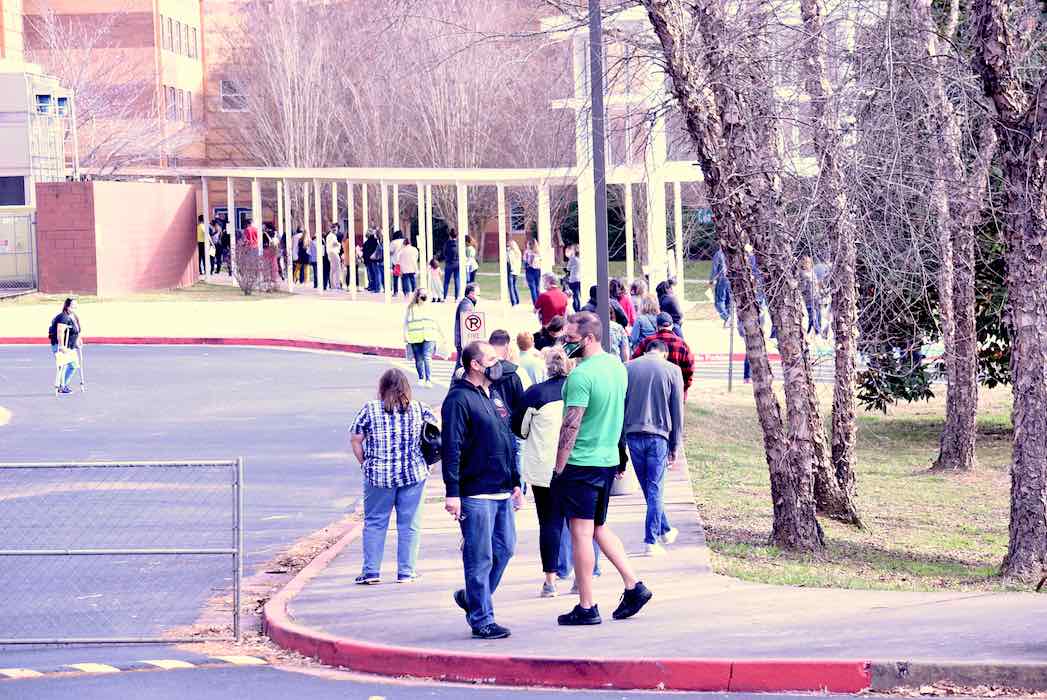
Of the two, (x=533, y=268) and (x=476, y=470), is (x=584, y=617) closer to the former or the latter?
(x=476, y=470)

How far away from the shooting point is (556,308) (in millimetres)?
20766

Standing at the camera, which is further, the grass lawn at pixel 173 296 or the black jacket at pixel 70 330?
the grass lawn at pixel 173 296

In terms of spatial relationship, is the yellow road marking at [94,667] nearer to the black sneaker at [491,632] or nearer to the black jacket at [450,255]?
the black sneaker at [491,632]

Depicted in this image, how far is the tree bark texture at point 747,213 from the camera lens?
39.4 ft

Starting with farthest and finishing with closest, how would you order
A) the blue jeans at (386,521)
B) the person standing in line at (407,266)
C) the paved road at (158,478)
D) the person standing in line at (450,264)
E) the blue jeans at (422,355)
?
the person standing in line at (450,264), the person standing in line at (407,266), the blue jeans at (422,355), the paved road at (158,478), the blue jeans at (386,521)

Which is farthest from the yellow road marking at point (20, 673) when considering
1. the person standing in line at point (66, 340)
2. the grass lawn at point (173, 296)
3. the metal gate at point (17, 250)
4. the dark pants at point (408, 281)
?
the metal gate at point (17, 250)

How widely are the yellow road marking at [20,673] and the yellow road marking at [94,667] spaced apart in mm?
228

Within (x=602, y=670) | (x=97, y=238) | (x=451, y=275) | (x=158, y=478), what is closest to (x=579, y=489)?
(x=602, y=670)

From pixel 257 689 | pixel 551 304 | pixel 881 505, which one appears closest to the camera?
pixel 257 689

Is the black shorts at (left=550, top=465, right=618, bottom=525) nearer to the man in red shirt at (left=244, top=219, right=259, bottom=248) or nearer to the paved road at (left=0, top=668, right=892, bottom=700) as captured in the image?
the paved road at (left=0, top=668, right=892, bottom=700)

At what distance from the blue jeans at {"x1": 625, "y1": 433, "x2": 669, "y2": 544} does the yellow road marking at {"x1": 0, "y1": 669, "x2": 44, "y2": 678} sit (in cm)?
473

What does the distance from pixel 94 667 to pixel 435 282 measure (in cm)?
3174

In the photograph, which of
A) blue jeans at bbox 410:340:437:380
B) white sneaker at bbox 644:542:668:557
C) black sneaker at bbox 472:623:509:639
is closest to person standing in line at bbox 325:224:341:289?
blue jeans at bbox 410:340:437:380

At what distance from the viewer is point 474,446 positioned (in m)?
8.84
